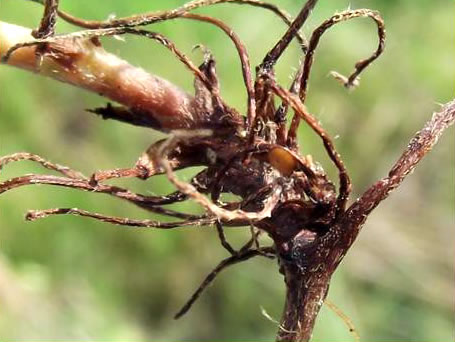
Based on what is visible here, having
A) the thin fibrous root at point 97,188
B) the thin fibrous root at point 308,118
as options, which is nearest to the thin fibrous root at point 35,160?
the thin fibrous root at point 97,188

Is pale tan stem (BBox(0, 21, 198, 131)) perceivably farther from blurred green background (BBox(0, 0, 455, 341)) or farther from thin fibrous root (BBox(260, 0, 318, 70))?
blurred green background (BBox(0, 0, 455, 341))

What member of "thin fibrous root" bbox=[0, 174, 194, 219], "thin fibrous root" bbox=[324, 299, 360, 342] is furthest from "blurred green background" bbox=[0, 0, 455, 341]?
"thin fibrous root" bbox=[0, 174, 194, 219]

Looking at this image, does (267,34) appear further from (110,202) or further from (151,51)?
(110,202)

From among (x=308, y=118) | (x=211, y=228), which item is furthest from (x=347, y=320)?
(x=211, y=228)

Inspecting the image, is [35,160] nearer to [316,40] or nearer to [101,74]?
[101,74]

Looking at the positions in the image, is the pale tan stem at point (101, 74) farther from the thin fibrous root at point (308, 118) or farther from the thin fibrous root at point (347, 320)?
the thin fibrous root at point (347, 320)

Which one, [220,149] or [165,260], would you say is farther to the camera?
[165,260]

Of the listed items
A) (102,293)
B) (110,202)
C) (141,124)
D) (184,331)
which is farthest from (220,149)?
Result: (184,331)

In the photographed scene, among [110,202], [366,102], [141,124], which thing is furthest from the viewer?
[366,102]
